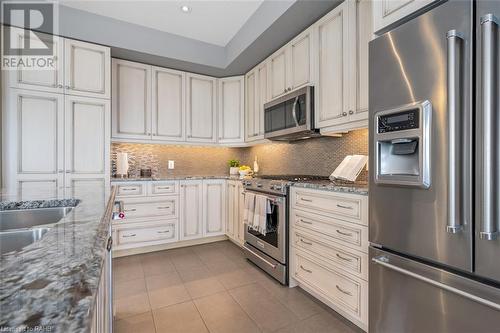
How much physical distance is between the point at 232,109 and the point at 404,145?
2922 mm

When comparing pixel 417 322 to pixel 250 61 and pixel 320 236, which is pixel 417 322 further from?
pixel 250 61

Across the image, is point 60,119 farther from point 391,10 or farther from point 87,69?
point 391,10

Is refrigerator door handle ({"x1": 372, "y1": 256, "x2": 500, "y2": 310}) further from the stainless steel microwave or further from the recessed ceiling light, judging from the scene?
the recessed ceiling light

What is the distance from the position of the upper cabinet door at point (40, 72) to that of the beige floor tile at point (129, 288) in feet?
6.95

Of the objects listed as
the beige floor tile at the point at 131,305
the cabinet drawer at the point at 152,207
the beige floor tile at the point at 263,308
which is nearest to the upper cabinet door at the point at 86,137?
the cabinet drawer at the point at 152,207

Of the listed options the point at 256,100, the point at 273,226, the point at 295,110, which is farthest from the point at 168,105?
the point at 273,226

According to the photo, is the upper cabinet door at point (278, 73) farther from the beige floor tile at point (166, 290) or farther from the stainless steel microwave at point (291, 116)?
the beige floor tile at point (166, 290)

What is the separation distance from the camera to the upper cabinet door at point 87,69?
2.73m

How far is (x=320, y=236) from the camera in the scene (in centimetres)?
194

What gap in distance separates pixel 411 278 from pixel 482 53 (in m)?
1.03

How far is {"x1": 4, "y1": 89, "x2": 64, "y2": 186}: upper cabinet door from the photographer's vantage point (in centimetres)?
250

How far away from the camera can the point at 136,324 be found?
5.74ft

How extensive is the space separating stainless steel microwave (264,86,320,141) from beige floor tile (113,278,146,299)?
6.76 feet

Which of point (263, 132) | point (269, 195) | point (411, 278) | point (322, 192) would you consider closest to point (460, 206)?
point (411, 278)
